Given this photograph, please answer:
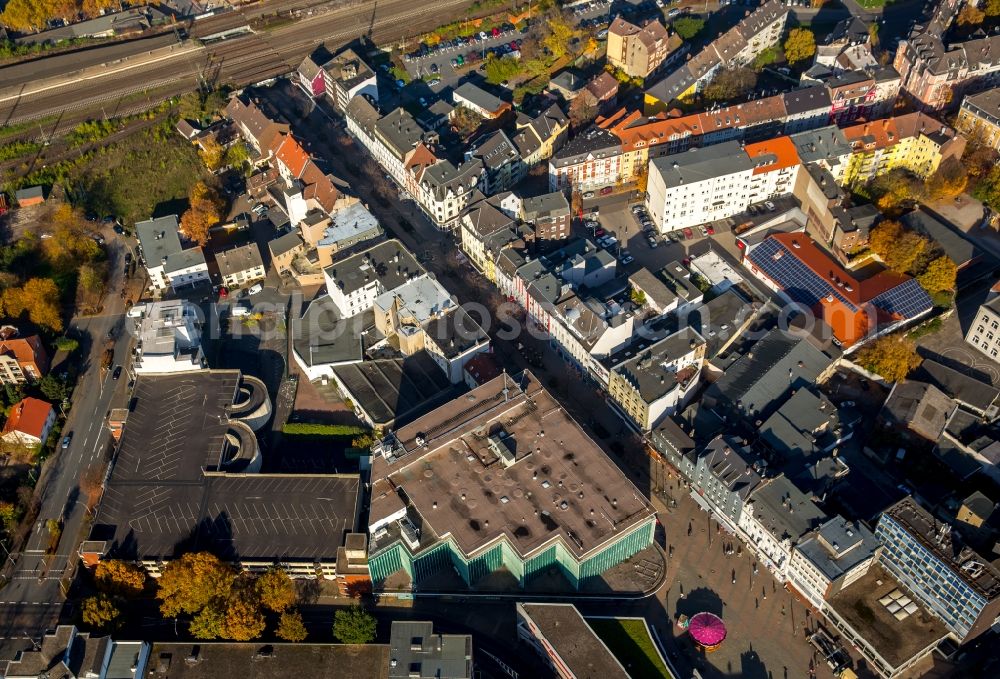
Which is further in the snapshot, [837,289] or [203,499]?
[837,289]

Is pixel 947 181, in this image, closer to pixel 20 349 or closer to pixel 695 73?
pixel 695 73

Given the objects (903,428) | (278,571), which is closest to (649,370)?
(903,428)

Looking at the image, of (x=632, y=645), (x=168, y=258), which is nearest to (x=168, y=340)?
(x=168, y=258)

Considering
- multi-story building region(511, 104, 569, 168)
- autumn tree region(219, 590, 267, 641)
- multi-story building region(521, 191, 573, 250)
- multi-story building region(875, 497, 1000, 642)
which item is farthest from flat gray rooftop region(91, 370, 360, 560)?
multi-story building region(511, 104, 569, 168)

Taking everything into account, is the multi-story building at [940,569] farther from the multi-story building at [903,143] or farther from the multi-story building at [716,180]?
the multi-story building at [903,143]

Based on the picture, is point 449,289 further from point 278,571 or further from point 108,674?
point 108,674

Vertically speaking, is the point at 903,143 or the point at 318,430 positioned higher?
the point at 903,143
